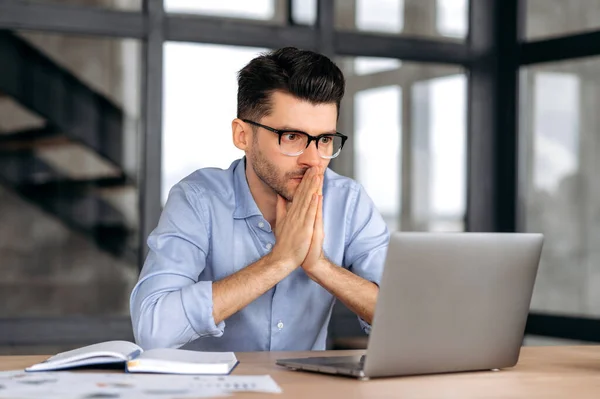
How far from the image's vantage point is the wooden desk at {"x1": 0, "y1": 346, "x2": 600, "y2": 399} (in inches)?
57.8

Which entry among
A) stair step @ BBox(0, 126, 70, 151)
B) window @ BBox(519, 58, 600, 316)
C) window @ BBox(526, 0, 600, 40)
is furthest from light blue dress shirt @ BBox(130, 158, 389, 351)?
window @ BBox(526, 0, 600, 40)

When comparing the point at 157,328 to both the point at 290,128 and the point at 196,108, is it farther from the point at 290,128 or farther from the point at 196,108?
the point at 196,108

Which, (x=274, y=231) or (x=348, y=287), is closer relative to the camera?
(x=348, y=287)

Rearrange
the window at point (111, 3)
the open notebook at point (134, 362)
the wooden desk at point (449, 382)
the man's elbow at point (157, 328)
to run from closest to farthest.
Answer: the wooden desk at point (449, 382)
the open notebook at point (134, 362)
the man's elbow at point (157, 328)
the window at point (111, 3)

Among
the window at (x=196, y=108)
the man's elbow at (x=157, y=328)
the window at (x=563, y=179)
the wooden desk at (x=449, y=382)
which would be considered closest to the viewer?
the wooden desk at (x=449, y=382)

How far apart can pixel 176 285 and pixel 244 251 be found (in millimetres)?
308

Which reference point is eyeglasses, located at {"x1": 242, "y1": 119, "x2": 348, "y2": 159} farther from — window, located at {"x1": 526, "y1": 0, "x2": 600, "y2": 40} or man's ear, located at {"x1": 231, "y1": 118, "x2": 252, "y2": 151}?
window, located at {"x1": 526, "y1": 0, "x2": 600, "y2": 40}

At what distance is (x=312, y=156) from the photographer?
89.5 inches

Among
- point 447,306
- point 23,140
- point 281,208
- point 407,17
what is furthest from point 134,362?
point 407,17

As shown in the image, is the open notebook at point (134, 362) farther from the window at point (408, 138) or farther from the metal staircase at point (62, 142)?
the window at point (408, 138)

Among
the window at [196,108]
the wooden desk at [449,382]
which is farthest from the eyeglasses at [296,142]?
the window at [196,108]

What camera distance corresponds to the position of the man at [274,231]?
2.12 m

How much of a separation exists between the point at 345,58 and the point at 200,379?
9.02 feet

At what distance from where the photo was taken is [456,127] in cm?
438
